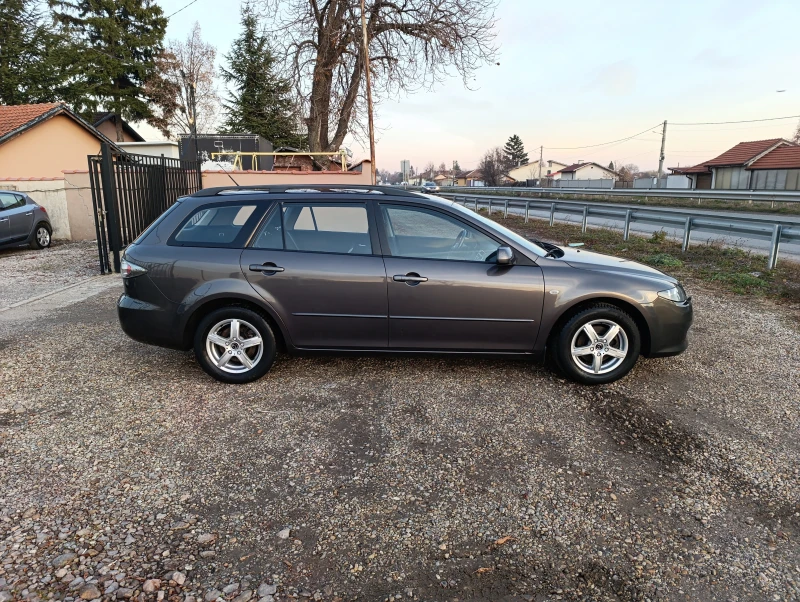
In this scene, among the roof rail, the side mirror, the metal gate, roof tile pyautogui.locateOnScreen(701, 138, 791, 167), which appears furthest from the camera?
roof tile pyautogui.locateOnScreen(701, 138, 791, 167)

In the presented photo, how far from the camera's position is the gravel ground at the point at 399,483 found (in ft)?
7.34

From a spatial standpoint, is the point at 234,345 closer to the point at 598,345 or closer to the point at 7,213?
the point at 598,345

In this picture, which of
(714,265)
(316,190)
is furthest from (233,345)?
(714,265)

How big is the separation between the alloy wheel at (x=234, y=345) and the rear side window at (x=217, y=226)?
2.26ft

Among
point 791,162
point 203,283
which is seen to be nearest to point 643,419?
point 203,283

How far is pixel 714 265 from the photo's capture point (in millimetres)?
9594

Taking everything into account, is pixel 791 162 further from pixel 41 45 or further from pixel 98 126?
pixel 41 45

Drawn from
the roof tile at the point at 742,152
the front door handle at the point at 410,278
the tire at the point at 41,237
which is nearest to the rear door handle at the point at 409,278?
the front door handle at the point at 410,278

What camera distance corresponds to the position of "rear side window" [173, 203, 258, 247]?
14.2 feet

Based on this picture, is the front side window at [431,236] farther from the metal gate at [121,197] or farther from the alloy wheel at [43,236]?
the alloy wheel at [43,236]

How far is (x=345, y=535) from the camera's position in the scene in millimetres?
2502

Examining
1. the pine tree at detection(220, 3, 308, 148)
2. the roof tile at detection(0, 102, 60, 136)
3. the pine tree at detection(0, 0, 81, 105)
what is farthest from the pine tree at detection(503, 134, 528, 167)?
the roof tile at detection(0, 102, 60, 136)

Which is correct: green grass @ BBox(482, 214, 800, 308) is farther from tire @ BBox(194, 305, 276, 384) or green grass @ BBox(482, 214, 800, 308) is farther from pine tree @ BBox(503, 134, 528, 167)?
pine tree @ BBox(503, 134, 528, 167)

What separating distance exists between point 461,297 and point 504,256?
0.47 m
